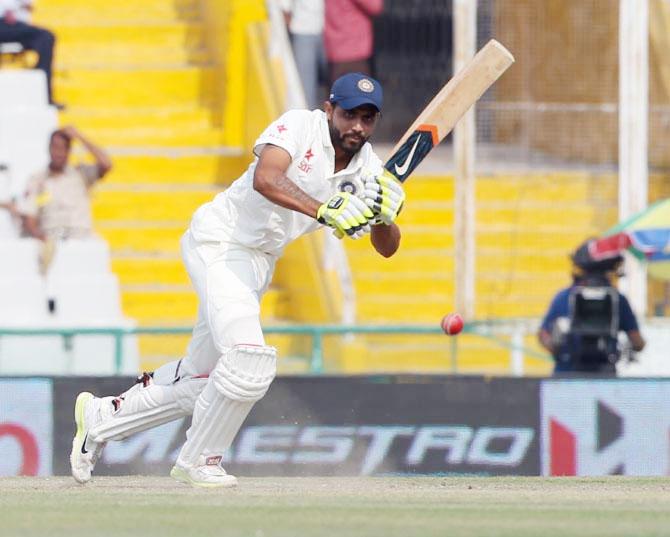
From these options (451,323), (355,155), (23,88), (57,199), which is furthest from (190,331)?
(23,88)

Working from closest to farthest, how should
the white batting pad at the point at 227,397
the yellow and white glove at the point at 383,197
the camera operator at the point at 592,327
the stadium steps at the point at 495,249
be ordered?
1. the yellow and white glove at the point at 383,197
2. the white batting pad at the point at 227,397
3. the camera operator at the point at 592,327
4. the stadium steps at the point at 495,249

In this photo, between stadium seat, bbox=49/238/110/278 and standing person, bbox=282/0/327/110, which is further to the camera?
standing person, bbox=282/0/327/110

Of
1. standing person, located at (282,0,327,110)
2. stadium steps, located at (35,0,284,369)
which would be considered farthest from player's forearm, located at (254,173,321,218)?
standing person, located at (282,0,327,110)

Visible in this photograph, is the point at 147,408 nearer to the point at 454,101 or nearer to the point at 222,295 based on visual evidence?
the point at 222,295

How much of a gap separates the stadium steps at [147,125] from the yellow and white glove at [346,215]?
5887 mm

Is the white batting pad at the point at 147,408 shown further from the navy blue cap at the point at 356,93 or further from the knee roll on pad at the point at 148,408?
the navy blue cap at the point at 356,93

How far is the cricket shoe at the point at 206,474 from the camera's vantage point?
22.0 feet

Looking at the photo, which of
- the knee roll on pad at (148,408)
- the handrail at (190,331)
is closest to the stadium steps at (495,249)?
the handrail at (190,331)

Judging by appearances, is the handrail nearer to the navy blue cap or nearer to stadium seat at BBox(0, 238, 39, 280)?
stadium seat at BBox(0, 238, 39, 280)

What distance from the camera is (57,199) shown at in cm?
1170

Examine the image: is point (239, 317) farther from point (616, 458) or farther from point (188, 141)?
point (188, 141)

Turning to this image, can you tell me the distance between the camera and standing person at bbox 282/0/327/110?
13086mm

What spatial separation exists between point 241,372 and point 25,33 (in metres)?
7.11

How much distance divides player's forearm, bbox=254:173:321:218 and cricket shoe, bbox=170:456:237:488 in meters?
1.01
